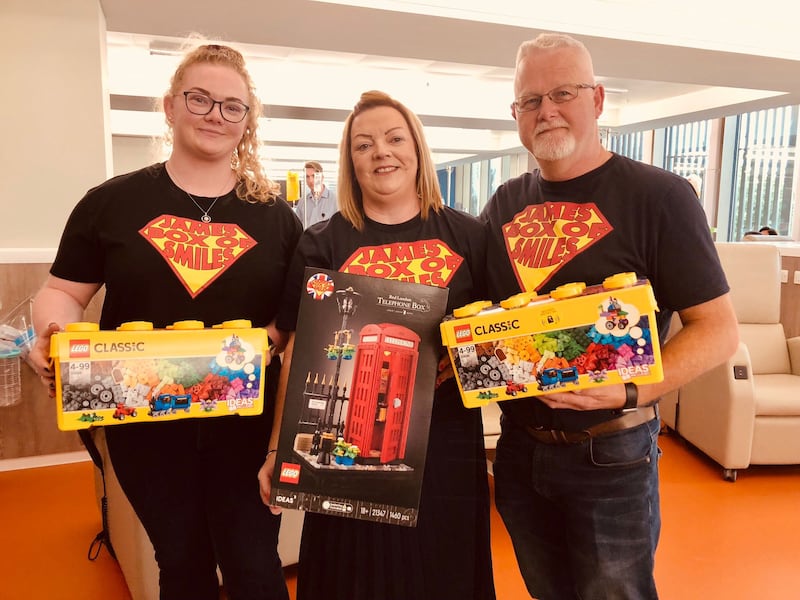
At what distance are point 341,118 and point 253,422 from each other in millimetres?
7382

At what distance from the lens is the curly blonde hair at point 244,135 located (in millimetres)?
1222

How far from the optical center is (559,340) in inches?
39.3

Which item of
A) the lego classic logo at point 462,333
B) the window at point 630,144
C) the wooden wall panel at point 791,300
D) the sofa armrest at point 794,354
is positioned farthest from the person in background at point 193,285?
the window at point 630,144

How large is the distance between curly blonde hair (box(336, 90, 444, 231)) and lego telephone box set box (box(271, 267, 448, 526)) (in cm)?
26

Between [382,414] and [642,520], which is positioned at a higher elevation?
[382,414]

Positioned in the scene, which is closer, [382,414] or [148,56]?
[382,414]

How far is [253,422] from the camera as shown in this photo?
49.5 inches

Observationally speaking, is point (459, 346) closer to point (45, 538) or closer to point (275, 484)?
point (275, 484)

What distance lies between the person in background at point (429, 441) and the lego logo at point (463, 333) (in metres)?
0.21

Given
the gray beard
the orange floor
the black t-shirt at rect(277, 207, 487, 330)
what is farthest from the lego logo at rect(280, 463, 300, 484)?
the orange floor

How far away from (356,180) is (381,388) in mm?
515

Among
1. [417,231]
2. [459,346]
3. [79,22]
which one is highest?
[79,22]

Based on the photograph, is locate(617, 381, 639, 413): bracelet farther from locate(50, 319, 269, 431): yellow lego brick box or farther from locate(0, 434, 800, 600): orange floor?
locate(0, 434, 800, 600): orange floor

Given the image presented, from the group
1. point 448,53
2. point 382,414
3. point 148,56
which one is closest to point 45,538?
point 382,414
